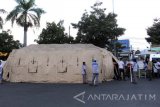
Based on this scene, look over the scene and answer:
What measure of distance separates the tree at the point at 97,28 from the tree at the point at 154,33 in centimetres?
1182

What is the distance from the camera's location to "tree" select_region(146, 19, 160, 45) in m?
61.1

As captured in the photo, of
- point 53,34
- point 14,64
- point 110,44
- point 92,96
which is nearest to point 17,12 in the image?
point 53,34

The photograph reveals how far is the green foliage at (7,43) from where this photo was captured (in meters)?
62.8

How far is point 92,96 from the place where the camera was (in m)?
18.1

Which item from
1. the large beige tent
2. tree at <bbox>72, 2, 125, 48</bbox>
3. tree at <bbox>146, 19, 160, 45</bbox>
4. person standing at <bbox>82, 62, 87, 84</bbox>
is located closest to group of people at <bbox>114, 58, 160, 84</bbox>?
the large beige tent

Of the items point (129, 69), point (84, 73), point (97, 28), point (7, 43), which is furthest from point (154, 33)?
point (84, 73)

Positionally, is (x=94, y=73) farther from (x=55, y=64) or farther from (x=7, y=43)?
(x=7, y=43)

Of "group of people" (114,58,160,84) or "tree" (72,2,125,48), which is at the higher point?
"tree" (72,2,125,48)

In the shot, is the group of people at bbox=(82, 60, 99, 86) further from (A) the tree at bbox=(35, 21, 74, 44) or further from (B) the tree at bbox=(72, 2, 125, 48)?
(A) the tree at bbox=(35, 21, 74, 44)

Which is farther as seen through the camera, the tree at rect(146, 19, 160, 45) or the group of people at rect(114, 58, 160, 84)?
the tree at rect(146, 19, 160, 45)

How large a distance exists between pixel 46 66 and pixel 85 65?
11.4 feet

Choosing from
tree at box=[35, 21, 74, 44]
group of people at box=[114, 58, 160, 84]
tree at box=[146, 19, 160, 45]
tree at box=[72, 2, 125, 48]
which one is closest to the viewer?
group of people at box=[114, 58, 160, 84]

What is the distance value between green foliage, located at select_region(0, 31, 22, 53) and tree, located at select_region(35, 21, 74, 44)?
1038 cm

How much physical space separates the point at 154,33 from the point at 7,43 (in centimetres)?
2290
